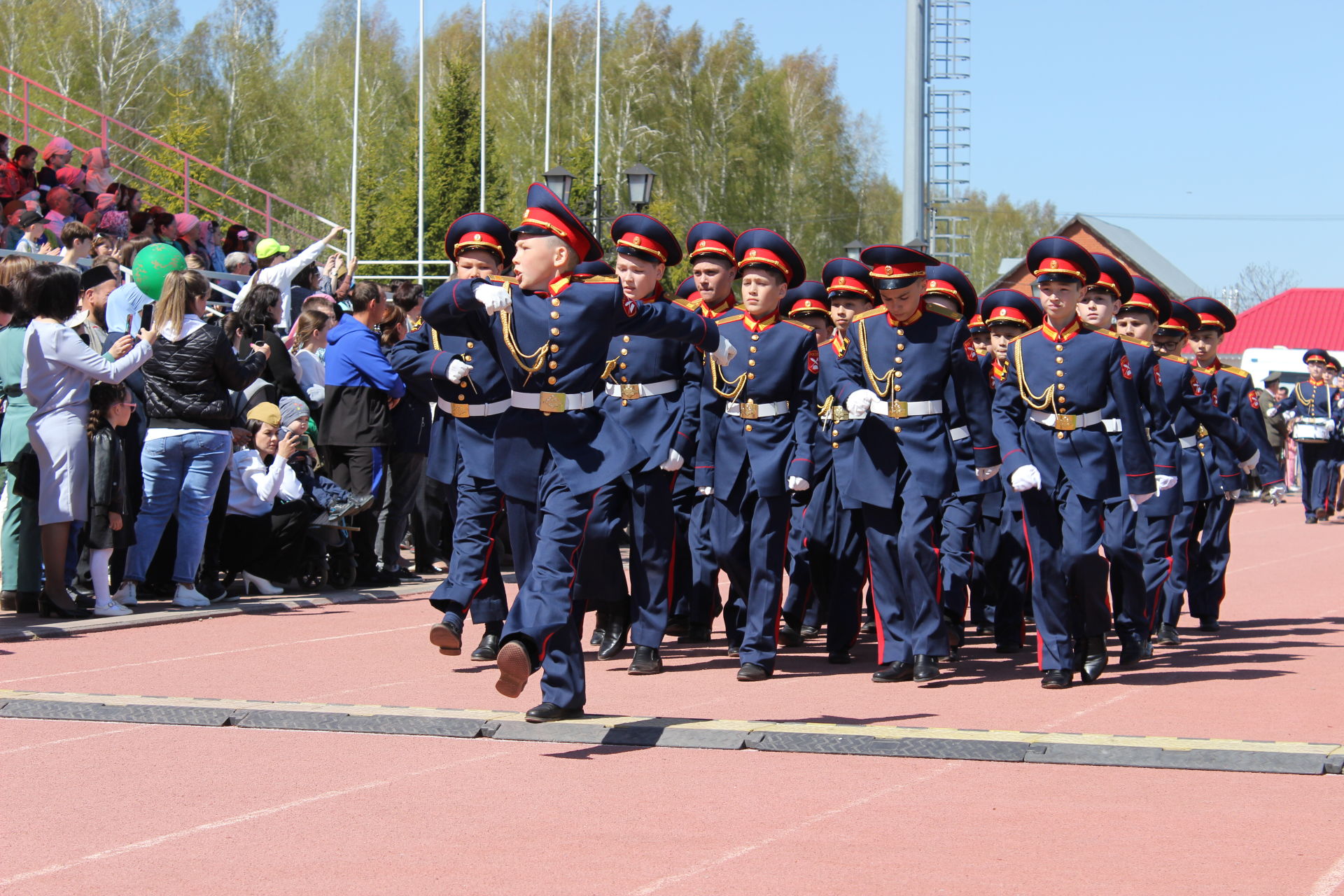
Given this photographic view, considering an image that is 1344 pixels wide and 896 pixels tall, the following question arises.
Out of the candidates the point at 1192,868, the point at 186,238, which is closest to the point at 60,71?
the point at 186,238

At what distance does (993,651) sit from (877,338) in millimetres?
2178

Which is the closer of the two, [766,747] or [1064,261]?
[766,747]

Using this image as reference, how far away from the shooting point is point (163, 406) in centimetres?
1077

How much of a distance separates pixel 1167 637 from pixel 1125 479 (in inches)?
81.7

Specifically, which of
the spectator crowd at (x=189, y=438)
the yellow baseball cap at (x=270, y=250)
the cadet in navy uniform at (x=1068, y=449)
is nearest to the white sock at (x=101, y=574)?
the spectator crowd at (x=189, y=438)

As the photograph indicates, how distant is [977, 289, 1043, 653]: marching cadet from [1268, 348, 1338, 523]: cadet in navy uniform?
13.5m

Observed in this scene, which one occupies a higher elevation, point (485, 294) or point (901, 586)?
point (485, 294)

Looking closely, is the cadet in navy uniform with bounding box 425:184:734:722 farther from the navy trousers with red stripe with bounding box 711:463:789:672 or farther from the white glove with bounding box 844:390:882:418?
the navy trousers with red stripe with bounding box 711:463:789:672

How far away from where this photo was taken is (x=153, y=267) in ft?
40.5

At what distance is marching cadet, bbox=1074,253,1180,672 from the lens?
8734 mm

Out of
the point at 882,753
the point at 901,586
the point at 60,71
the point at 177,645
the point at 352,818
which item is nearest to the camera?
the point at 352,818

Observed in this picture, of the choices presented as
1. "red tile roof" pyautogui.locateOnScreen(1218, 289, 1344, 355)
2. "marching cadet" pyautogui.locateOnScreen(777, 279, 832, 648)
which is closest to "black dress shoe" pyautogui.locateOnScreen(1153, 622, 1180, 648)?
"marching cadet" pyautogui.locateOnScreen(777, 279, 832, 648)

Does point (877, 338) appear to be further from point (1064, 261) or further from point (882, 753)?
point (882, 753)

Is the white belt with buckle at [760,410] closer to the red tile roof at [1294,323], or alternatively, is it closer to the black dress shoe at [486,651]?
the black dress shoe at [486,651]
